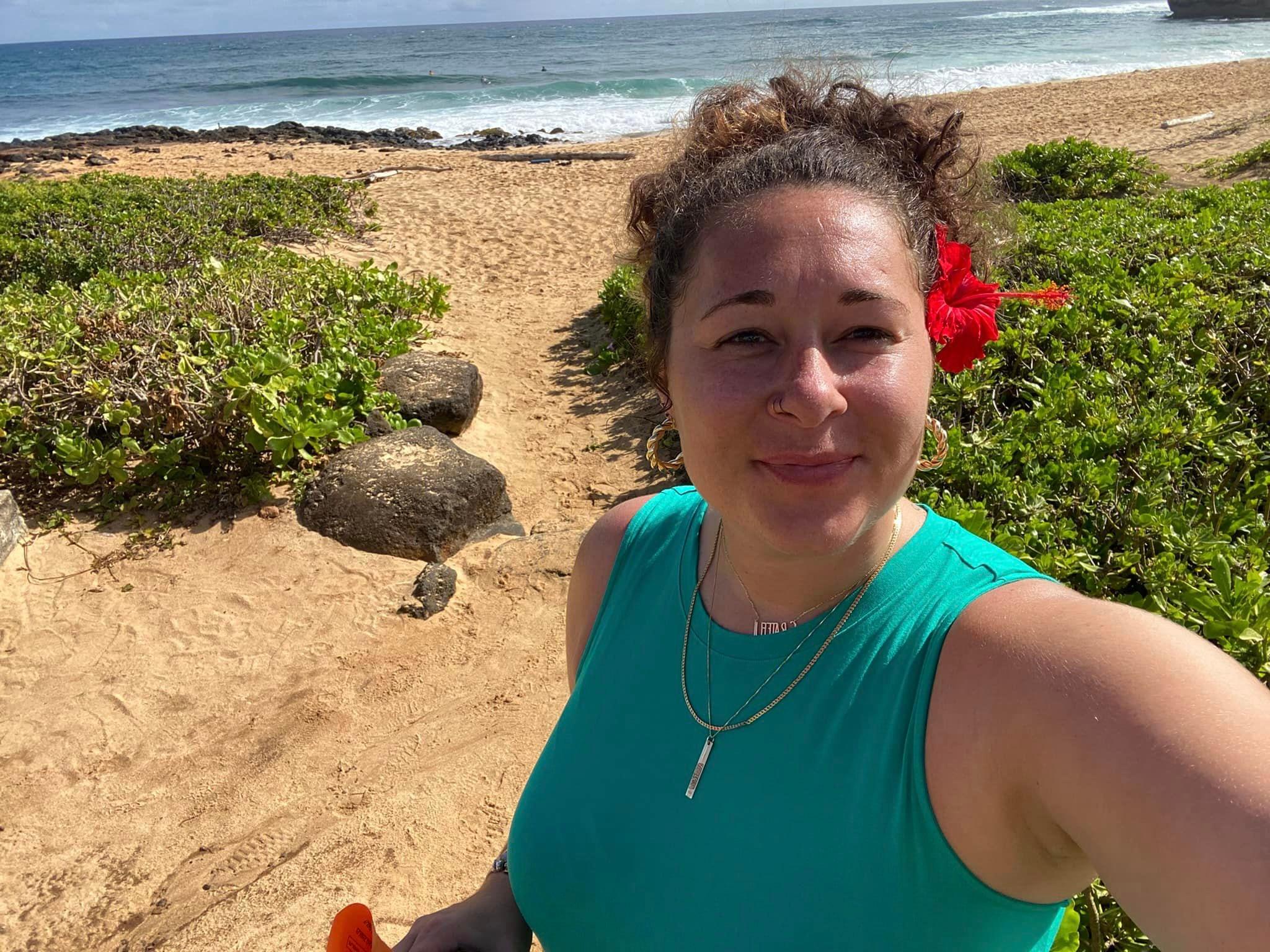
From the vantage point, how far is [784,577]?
55.7 inches

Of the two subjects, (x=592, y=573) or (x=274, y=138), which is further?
(x=274, y=138)

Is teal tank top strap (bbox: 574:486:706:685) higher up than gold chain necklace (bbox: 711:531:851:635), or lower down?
lower down

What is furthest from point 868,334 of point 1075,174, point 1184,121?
point 1184,121

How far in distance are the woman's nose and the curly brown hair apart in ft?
1.04

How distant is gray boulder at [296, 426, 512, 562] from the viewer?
16.8 feet

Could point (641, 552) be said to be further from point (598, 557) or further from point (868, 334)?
point (868, 334)

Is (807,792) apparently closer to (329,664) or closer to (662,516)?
(662,516)

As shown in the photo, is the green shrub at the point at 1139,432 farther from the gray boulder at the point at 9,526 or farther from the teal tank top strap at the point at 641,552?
the gray boulder at the point at 9,526

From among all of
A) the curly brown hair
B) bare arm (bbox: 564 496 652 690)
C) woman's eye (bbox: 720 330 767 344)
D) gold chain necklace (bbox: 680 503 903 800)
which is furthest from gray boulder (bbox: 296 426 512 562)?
woman's eye (bbox: 720 330 767 344)

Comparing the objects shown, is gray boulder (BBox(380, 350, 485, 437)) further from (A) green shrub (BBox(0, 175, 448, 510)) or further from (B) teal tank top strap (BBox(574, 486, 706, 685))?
(B) teal tank top strap (BBox(574, 486, 706, 685))

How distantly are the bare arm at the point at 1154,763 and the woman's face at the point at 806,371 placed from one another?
343 mm

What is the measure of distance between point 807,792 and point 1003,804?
27cm

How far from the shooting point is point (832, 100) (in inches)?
61.7

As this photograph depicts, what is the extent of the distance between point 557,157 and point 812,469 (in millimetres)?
19805
